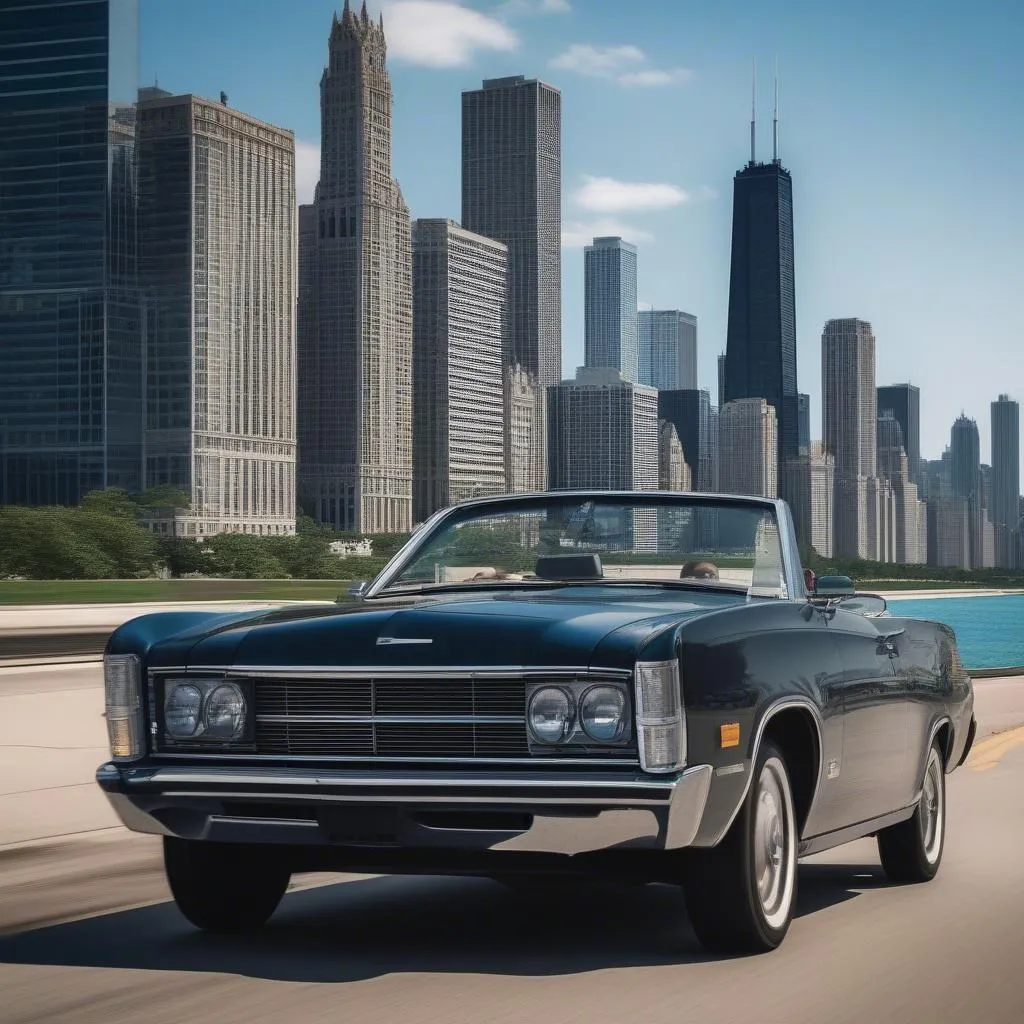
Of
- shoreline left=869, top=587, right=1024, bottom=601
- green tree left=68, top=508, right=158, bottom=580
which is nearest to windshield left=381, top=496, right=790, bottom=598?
shoreline left=869, top=587, right=1024, bottom=601

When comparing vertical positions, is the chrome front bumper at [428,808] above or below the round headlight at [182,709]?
below

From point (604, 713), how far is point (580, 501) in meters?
2.18

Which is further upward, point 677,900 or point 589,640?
point 589,640

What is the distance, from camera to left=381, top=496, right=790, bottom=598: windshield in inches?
275

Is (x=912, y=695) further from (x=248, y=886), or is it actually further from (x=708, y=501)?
(x=248, y=886)

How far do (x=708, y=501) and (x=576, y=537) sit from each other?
591mm

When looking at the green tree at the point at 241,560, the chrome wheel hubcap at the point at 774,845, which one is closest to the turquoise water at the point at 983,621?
the green tree at the point at 241,560

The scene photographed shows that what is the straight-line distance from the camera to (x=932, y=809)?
8.13m

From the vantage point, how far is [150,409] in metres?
194

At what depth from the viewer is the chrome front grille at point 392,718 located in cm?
544

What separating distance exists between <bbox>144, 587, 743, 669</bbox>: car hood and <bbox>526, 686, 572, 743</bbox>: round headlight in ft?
0.32

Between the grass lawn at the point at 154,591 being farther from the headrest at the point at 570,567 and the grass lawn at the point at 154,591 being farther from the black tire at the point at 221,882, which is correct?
the black tire at the point at 221,882

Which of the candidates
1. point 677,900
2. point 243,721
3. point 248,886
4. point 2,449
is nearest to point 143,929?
point 248,886

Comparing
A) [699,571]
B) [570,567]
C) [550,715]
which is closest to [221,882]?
[550,715]
